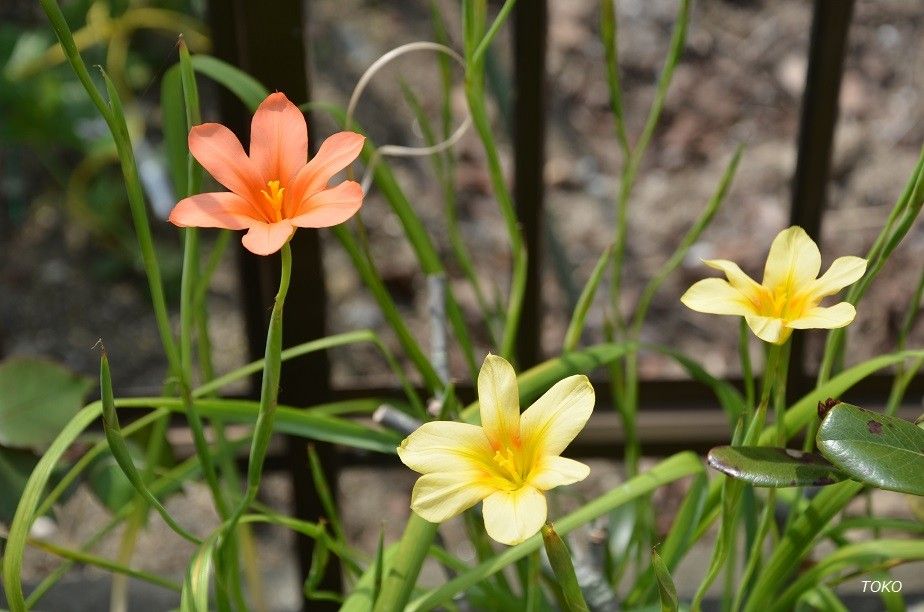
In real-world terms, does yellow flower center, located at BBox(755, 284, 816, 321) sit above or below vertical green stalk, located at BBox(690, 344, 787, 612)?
above

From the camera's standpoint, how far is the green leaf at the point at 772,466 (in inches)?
20.3

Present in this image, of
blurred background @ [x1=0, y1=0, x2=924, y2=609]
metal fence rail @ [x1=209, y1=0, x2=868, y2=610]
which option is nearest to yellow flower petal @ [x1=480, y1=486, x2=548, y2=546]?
metal fence rail @ [x1=209, y1=0, x2=868, y2=610]

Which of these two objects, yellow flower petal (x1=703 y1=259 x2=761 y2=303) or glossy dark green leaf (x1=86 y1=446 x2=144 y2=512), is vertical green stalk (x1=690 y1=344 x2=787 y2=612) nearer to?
yellow flower petal (x1=703 y1=259 x2=761 y2=303)

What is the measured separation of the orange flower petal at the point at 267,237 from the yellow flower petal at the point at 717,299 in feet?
0.64

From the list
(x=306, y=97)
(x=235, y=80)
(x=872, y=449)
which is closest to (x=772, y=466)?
(x=872, y=449)

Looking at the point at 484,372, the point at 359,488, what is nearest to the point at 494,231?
the point at 359,488

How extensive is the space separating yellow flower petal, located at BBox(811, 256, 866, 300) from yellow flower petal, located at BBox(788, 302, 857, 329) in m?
0.02

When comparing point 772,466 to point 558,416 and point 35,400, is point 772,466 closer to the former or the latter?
point 558,416

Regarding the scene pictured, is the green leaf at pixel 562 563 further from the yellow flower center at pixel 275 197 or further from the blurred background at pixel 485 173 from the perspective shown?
the blurred background at pixel 485 173

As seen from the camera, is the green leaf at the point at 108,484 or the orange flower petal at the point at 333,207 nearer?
the orange flower petal at the point at 333,207

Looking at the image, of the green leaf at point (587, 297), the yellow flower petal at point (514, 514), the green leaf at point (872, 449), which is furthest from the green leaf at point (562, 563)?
the green leaf at point (587, 297)

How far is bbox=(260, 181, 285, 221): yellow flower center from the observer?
55cm

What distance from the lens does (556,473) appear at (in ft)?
1.61

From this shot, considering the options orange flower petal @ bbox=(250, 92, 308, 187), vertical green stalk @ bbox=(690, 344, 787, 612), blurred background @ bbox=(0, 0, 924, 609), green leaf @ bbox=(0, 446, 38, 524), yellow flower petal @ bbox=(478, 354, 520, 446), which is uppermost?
orange flower petal @ bbox=(250, 92, 308, 187)
